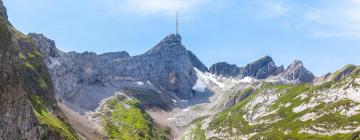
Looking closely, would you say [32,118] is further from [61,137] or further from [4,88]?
[61,137]

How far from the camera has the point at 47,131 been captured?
165m

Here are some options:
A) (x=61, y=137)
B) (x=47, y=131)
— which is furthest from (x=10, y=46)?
(x=61, y=137)

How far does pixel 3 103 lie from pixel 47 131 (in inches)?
2602

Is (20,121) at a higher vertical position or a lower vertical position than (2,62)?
lower

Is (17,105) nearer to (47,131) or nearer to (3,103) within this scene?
(3,103)

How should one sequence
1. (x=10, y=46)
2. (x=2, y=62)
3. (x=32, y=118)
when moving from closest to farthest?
(x=2, y=62) → (x=10, y=46) → (x=32, y=118)

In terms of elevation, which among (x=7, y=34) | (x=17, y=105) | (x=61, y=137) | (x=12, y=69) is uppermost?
(x=7, y=34)

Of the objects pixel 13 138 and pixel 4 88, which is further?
pixel 13 138

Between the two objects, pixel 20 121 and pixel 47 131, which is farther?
pixel 47 131

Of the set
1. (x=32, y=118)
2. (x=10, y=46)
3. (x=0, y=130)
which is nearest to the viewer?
(x=0, y=130)

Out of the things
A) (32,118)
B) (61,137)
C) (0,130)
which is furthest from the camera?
(61,137)

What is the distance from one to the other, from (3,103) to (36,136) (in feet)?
126

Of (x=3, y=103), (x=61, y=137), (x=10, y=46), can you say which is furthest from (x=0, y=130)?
(x=61, y=137)

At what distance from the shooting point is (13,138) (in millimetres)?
109062
